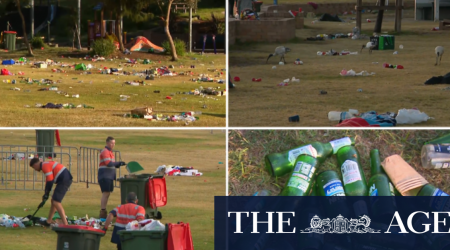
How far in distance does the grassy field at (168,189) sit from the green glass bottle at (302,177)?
3.72 feet

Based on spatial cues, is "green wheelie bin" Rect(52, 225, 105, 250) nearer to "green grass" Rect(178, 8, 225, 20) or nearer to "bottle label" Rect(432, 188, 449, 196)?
"bottle label" Rect(432, 188, 449, 196)

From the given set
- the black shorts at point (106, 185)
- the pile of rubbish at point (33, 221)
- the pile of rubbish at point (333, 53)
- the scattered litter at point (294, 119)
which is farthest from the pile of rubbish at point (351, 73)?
the pile of rubbish at point (33, 221)

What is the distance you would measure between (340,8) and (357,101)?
2627cm

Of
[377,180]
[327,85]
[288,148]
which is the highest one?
[327,85]

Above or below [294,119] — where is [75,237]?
below

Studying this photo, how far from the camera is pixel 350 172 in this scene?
24.0 feet

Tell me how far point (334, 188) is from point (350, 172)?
0.90 feet

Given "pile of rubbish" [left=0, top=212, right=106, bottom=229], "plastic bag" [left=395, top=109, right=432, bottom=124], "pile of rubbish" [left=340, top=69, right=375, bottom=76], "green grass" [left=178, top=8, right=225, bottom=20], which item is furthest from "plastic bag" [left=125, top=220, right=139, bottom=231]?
"green grass" [left=178, top=8, right=225, bottom=20]

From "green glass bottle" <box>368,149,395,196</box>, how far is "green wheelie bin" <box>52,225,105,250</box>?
104 inches

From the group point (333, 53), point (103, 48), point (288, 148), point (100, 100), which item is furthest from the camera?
point (103, 48)

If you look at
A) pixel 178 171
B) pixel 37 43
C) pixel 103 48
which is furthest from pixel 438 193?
pixel 37 43

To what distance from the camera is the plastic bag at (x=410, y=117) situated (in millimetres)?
9875

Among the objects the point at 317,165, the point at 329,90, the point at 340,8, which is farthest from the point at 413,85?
the point at 340,8

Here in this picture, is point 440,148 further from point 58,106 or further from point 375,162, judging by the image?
point 58,106
